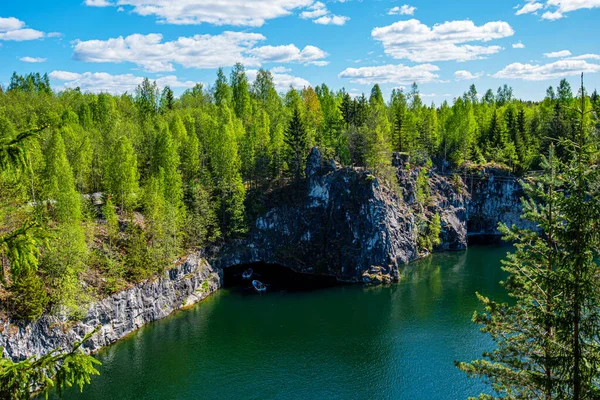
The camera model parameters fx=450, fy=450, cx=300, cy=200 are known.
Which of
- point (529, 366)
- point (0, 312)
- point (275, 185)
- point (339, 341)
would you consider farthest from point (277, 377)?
point (275, 185)

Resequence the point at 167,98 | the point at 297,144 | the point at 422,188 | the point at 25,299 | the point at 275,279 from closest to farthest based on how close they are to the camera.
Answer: the point at 25,299, the point at 275,279, the point at 297,144, the point at 422,188, the point at 167,98

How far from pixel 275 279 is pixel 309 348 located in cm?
2329

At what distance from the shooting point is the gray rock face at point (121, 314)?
1571 inches

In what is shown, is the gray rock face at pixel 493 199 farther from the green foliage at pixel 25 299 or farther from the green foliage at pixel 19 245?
the green foliage at pixel 19 245

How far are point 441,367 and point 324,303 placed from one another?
20.4 meters

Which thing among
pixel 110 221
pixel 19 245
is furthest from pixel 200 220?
pixel 19 245

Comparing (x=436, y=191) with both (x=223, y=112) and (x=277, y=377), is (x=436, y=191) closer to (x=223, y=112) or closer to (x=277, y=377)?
(x=223, y=112)

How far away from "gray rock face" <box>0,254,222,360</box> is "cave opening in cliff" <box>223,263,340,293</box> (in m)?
4.13

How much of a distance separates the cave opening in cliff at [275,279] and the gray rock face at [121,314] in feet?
13.6

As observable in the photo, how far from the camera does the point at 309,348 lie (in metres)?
47.8

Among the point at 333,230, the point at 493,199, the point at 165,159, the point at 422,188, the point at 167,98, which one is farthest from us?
the point at 167,98

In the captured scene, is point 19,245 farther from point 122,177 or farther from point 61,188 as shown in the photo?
point 122,177

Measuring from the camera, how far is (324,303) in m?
60.3

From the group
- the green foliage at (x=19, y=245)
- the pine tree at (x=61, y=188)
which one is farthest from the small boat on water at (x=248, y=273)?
the green foliage at (x=19, y=245)
